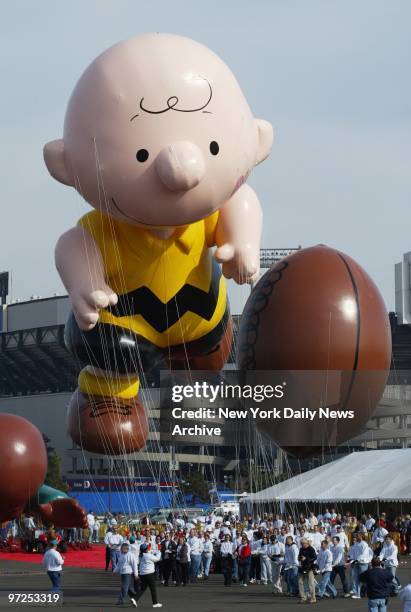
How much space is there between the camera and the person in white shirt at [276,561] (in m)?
21.8

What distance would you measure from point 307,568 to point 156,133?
10174 mm

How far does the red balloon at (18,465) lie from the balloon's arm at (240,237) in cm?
1325

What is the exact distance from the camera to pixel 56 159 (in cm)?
1334

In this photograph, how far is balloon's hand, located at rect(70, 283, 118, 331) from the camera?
43.7ft

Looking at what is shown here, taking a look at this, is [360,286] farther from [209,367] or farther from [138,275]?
[138,275]

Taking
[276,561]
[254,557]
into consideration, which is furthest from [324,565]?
[254,557]

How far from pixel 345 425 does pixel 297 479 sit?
19.0m

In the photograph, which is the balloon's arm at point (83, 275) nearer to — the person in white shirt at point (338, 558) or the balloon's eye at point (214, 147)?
the balloon's eye at point (214, 147)

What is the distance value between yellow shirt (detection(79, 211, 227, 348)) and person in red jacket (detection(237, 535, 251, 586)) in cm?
979

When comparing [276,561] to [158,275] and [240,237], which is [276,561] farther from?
[240,237]

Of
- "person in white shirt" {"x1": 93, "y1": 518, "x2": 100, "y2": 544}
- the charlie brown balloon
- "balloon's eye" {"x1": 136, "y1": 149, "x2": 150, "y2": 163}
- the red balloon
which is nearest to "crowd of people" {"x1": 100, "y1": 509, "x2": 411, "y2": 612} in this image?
the red balloon

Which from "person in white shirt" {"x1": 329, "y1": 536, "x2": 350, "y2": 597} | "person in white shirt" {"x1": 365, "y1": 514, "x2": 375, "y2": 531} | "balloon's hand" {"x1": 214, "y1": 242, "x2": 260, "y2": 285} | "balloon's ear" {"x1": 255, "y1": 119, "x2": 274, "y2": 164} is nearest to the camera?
"balloon's hand" {"x1": 214, "y1": 242, "x2": 260, "y2": 285}

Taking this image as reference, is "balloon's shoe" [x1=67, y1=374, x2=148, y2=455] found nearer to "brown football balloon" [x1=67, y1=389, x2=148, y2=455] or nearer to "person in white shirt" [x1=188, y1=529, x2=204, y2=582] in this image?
"brown football balloon" [x1=67, y1=389, x2=148, y2=455]

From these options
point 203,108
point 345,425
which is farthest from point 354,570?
point 203,108
